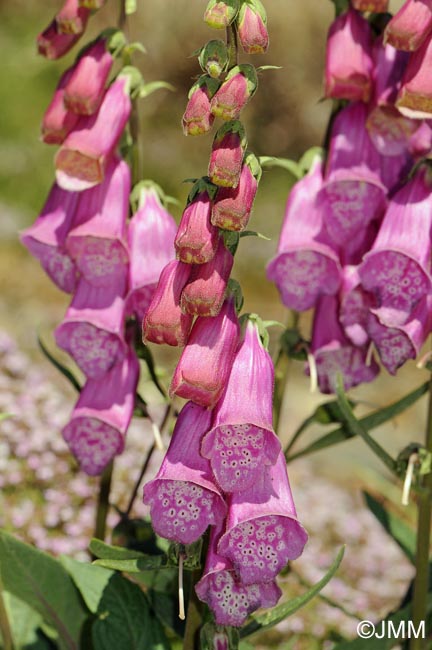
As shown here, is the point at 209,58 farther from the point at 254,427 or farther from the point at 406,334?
the point at 406,334

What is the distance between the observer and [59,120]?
5.46 ft

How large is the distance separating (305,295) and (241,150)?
0.60 m

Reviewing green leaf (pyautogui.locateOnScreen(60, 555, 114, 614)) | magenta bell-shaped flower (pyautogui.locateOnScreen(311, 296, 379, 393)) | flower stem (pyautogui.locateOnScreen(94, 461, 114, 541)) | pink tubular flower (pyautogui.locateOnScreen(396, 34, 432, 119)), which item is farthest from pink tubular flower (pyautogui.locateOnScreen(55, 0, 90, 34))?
green leaf (pyautogui.locateOnScreen(60, 555, 114, 614))

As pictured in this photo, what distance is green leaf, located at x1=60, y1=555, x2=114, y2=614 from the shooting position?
170cm

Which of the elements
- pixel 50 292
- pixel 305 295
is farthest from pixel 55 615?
pixel 50 292

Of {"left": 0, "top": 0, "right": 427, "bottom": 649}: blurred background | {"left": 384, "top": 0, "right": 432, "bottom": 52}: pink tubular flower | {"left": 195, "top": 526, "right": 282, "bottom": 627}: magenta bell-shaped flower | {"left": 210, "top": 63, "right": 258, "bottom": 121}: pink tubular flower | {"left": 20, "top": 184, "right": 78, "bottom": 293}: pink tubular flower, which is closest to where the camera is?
{"left": 210, "top": 63, "right": 258, "bottom": 121}: pink tubular flower

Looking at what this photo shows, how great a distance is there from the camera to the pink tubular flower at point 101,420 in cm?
173

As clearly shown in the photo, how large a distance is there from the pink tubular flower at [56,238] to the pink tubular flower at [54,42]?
0.23 m

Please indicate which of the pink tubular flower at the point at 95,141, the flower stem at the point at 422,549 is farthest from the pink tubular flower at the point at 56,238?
the flower stem at the point at 422,549

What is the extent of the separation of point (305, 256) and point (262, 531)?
1.94 feet

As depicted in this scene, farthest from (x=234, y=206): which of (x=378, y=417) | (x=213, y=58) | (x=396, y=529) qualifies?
(x=396, y=529)

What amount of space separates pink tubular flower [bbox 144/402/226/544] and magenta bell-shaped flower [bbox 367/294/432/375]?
48cm

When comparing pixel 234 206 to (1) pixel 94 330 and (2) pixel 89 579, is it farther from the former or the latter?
(2) pixel 89 579

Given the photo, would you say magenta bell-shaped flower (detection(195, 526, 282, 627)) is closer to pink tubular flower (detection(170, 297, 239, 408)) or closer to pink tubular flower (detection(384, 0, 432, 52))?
pink tubular flower (detection(170, 297, 239, 408))
